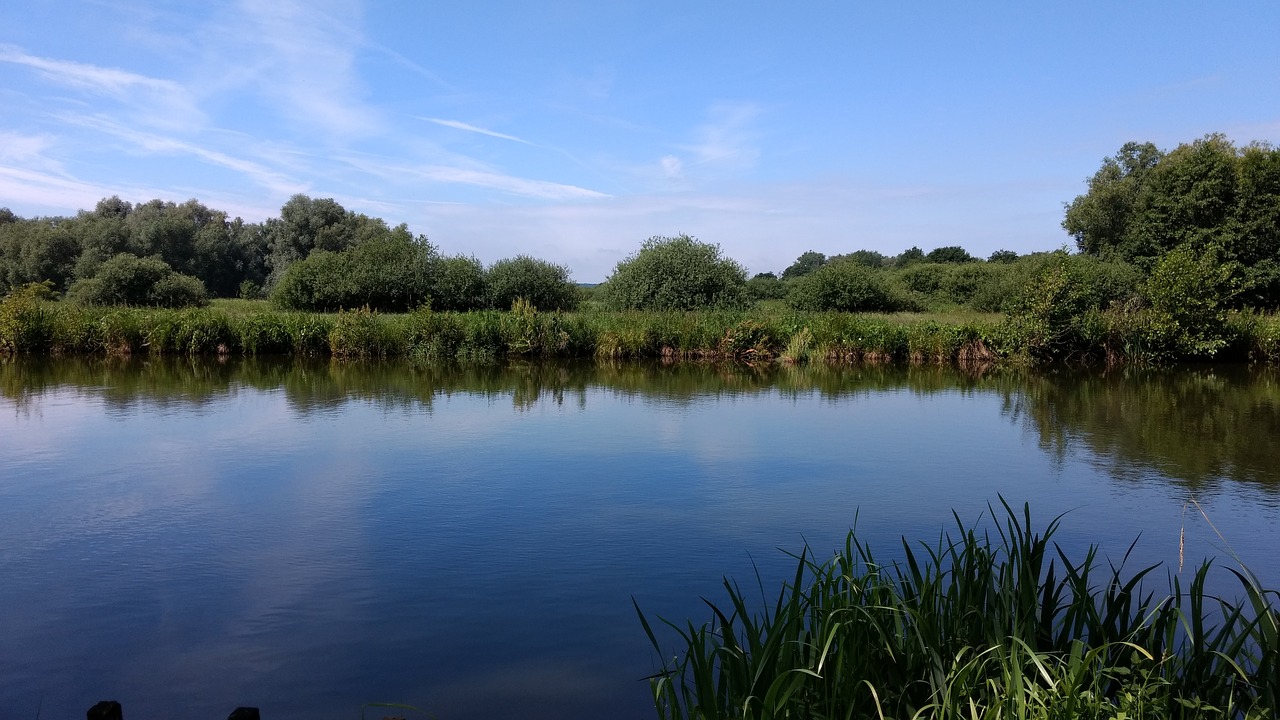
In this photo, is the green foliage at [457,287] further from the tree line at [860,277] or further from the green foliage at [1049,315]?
the green foliage at [1049,315]

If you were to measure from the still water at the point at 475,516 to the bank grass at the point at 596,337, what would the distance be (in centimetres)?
739

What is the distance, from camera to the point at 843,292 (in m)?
30.1

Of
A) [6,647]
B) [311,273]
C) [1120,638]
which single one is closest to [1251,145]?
[311,273]

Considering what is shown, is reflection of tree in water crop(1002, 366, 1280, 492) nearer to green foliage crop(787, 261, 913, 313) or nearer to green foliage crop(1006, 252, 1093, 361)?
green foliage crop(1006, 252, 1093, 361)

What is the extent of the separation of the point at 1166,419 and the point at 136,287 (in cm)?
3082

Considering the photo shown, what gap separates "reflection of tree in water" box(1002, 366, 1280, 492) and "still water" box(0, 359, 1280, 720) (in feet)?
0.26

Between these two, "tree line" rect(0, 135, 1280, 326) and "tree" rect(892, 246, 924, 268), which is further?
"tree" rect(892, 246, 924, 268)

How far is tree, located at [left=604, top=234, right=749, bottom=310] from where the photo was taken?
92.6ft

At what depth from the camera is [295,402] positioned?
1309 centimetres

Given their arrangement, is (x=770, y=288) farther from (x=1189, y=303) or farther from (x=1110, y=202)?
(x=1189, y=303)

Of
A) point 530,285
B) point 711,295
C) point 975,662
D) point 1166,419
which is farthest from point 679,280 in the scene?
point 975,662

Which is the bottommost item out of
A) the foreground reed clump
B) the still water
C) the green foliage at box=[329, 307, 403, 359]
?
the still water

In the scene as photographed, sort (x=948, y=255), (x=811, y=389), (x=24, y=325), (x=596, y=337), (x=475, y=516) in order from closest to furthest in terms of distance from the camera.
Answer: (x=475, y=516) < (x=811, y=389) < (x=24, y=325) < (x=596, y=337) < (x=948, y=255)

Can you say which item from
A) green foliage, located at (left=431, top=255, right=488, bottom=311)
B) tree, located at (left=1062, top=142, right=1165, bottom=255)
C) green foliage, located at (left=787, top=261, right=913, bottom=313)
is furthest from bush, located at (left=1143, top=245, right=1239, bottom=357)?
green foliage, located at (left=431, top=255, right=488, bottom=311)
